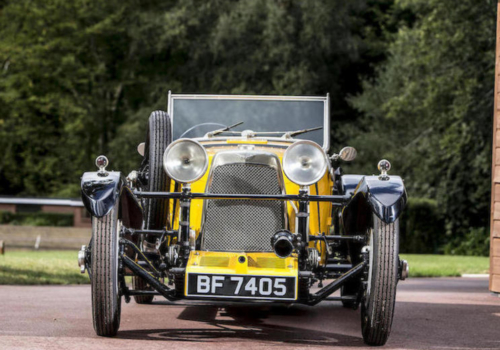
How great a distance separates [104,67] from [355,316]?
27739 millimetres

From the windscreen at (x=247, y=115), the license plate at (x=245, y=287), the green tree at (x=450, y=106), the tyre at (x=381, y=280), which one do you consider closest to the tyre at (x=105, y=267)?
the license plate at (x=245, y=287)

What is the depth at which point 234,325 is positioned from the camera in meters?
6.82

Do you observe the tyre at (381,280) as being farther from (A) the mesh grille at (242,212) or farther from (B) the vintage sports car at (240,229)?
(A) the mesh grille at (242,212)

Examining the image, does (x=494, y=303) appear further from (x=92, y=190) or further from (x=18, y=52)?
(x=18, y=52)

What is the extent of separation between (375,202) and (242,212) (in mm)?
979

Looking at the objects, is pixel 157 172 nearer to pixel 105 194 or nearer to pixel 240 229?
pixel 240 229

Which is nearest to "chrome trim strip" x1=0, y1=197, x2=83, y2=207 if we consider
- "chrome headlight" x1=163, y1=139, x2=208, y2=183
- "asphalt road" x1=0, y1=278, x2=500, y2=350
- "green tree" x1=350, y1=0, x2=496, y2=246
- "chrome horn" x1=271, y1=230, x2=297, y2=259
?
"green tree" x1=350, y1=0, x2=496, y2=246

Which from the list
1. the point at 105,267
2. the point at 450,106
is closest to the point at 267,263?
the point at 105,267

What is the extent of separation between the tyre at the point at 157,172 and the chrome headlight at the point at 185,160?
0.76 m

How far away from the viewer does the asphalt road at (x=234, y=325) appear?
5.66m

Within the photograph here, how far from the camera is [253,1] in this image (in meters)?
31.1

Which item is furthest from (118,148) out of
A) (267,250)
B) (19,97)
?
(267,250)

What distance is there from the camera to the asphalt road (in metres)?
5.66

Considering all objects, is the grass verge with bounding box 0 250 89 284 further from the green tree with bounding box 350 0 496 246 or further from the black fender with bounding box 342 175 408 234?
the green tree with bounding box 350 0 496 246
